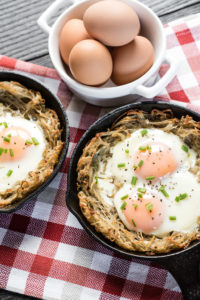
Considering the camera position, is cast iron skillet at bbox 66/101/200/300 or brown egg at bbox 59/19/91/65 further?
brown egg at bbox 59/19/91/65

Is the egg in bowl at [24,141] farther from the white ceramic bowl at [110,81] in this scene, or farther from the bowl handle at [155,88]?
the bowl handle at [155,88]

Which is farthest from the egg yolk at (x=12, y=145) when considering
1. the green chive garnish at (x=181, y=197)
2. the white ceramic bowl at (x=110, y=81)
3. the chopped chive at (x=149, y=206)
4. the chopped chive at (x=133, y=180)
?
the green chive garnish at (x=181, y=197)

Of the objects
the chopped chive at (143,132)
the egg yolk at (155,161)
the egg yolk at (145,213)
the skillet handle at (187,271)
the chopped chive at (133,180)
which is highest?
the chopped chive at (143,132)

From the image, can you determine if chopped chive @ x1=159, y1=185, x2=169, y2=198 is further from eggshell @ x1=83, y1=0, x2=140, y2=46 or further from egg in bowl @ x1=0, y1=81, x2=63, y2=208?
eggshell @ x1=83, y1=0, x2=140, y2=46

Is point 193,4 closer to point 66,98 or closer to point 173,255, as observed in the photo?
point 66,98

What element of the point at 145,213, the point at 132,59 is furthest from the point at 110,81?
the point at 145,213

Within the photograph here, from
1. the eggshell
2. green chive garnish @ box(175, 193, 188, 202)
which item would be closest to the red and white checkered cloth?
green chive garnish @ box(175, 193, 188, 202)
